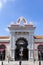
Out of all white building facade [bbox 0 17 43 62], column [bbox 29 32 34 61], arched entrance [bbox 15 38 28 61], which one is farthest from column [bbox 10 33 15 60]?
column [bbox 29 32 34 61]

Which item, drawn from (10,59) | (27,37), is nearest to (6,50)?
(10,59)

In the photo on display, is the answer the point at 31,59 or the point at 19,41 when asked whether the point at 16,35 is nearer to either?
the point at 19,41

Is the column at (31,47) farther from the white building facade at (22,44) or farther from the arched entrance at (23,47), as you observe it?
the arched entrance at (23,47)

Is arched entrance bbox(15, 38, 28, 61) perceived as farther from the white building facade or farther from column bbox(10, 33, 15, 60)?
column bbox(10, 33, 15, 60)

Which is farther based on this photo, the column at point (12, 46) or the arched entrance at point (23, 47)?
the arched entrance at point (23, 47)

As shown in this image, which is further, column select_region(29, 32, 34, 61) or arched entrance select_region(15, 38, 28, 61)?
arched entrance select_region(15, 38, 28, 61)

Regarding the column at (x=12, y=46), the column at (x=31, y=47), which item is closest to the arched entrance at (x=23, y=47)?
the column at (x=12, y=46)

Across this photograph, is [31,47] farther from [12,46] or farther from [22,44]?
[12,46]

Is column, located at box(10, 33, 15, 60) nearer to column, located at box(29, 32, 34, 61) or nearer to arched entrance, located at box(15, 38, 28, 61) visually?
arched entrance, located at box(15, 38, 28, 61)

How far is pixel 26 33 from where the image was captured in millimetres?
Result: 39094

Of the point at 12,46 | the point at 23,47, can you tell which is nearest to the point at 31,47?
the point at 23,47

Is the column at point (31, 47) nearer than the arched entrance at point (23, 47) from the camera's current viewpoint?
Yes

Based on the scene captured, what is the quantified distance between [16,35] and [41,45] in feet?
16.6

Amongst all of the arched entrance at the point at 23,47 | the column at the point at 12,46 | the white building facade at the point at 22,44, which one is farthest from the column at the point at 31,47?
the column at the point at 12,46
